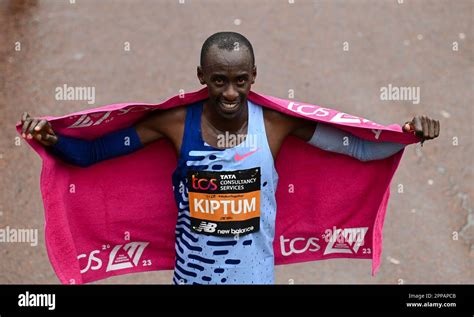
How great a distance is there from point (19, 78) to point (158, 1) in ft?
4.38

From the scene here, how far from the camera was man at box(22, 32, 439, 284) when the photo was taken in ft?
13.7

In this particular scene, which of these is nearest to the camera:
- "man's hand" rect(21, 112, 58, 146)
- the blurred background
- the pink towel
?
"man's hand" rect(21, 112, 58, 146)

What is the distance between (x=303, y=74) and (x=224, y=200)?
307 cm

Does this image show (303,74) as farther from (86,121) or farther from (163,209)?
(86,121)

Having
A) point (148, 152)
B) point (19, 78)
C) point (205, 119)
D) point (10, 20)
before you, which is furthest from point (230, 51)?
point (10, 20)

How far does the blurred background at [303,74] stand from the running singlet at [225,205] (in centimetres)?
178

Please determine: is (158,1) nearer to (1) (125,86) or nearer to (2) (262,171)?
(1) (125,86)

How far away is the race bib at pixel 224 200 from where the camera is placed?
4.29 meters

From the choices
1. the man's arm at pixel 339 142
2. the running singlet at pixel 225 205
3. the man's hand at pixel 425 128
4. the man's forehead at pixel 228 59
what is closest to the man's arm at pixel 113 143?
the running singlet at pixel 225 205

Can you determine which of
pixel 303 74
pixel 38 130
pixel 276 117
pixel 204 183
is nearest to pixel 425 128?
pixel 276 117

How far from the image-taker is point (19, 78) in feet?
24.0

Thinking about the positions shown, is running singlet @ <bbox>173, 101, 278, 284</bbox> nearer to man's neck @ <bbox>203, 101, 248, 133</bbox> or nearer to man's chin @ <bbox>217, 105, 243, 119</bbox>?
man's neck @ <bbox>203, 101, 248, 133</bbox>

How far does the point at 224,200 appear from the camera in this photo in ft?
14.1

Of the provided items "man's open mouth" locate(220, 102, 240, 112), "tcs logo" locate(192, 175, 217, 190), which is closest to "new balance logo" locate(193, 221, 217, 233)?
"tcs logo" locate(192, 175, 217, 190)
